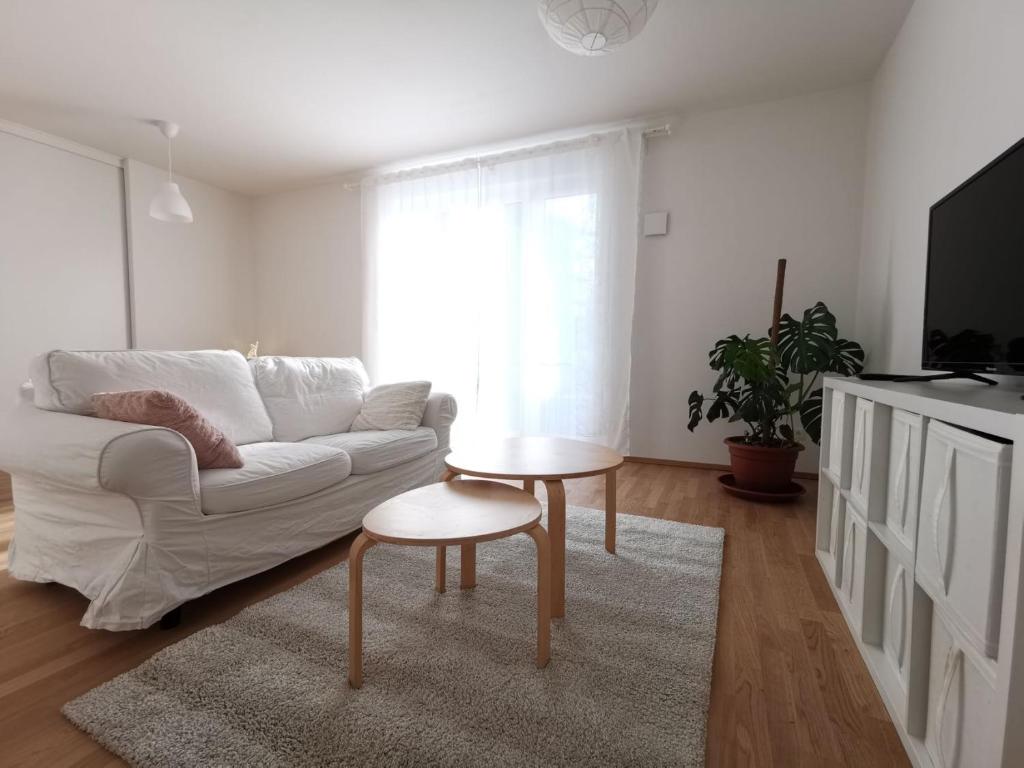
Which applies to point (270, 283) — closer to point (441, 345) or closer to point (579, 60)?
point (441, 345)

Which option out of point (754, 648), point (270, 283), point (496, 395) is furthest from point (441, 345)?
point (754, 648)

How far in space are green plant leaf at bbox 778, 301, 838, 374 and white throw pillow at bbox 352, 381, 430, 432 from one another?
6.66 feet

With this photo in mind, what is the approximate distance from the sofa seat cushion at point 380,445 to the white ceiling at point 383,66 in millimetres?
2026

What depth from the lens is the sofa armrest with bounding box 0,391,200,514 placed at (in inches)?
50.8

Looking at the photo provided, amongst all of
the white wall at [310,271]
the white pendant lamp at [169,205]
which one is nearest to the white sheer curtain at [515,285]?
the white wall at [310,271]

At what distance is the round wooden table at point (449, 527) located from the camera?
3.70 feet

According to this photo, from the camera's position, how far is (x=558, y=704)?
43.1 inches

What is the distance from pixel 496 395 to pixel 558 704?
2913 millimetres

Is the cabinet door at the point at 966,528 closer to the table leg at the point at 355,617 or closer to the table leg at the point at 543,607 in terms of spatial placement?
the table leg at the point at 543,607

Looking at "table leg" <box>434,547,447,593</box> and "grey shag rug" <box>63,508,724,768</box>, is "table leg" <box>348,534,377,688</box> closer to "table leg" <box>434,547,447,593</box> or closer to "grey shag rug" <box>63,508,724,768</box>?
"grey shag rug" <box>63,508,724,768</box>

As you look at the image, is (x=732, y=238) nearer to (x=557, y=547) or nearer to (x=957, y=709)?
(x=557, y=547)

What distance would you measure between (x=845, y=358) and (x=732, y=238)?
3.56 feet

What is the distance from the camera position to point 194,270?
4.61 meters

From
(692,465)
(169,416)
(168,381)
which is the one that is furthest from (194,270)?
(692,465)
